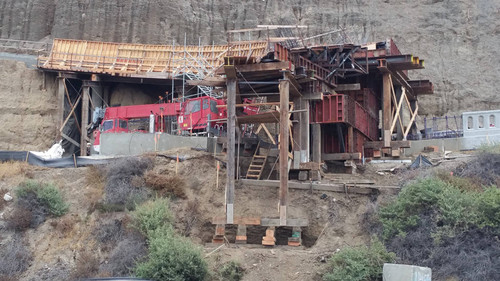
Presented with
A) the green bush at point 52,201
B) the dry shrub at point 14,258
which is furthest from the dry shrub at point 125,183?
the dry shrub at point 14,258

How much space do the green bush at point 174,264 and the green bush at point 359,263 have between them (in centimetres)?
398

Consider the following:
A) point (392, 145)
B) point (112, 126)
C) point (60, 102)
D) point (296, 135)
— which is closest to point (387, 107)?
point (392, 145)

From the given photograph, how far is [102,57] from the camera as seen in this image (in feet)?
123

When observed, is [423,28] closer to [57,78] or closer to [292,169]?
[292,169]

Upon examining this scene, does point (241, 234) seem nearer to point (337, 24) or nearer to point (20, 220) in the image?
point (20, 220)

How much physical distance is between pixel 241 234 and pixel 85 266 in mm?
5690

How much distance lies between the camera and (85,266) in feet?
71.4

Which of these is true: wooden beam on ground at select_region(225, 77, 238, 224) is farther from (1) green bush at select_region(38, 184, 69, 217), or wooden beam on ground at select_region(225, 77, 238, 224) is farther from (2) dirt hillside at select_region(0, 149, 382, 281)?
(1) green bush at select_region(38, 184, 69, 217)

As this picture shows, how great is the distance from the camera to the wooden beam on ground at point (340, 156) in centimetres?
3024

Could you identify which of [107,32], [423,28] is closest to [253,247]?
[107,32]

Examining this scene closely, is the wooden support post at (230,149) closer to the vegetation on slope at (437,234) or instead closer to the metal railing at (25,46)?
the vegetation on slope at (437,234)

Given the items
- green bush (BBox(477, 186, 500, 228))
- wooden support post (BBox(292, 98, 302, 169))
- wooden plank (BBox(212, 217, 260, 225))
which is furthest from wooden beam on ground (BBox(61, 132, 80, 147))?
green bush (BBox(477, 186, 500, 228))

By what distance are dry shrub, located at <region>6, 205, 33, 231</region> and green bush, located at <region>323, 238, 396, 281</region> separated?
1140cm

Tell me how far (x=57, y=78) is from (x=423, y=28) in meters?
25.2
